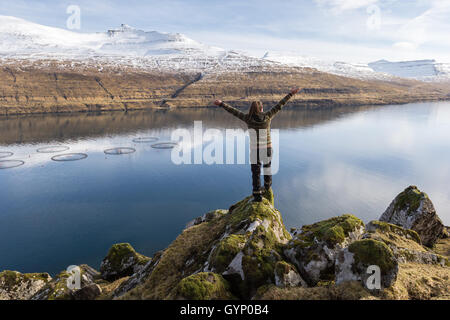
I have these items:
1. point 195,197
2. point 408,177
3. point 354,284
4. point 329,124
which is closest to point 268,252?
point 354,284

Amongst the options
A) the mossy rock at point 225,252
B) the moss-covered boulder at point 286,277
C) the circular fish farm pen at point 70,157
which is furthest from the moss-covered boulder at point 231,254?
the circular fish farm pen at point 70,157

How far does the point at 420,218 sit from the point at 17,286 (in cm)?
2309

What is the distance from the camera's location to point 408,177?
57188mm

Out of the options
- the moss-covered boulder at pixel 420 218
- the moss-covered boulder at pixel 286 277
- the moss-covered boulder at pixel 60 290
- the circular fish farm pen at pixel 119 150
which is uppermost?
the moss-covered boulder at pixel 286 277

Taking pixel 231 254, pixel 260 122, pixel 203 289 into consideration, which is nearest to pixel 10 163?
pixel 260 122

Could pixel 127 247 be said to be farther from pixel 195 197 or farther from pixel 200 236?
pixel 195 197

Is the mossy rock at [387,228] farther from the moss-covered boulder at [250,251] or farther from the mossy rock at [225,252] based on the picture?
the mossy rock at [225,252]

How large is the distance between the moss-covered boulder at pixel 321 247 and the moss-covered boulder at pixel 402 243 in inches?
29.1

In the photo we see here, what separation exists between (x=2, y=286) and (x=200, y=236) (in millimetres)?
10999

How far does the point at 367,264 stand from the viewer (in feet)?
22.0

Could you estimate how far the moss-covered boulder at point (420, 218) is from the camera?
54.0 feet

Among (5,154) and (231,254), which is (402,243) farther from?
(5,154)
